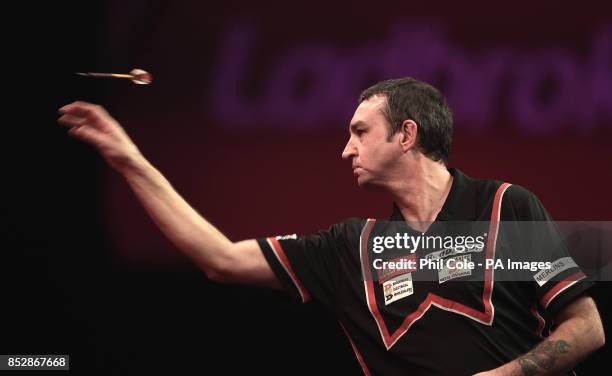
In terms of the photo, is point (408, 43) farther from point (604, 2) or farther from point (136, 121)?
point (136, 121)

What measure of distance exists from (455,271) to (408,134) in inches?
18.3

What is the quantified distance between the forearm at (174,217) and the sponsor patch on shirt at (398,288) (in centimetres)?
46

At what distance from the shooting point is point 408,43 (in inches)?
120

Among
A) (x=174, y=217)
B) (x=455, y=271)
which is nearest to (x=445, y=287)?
(x=455, y=271)

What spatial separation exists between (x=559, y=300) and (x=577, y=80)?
1346mm

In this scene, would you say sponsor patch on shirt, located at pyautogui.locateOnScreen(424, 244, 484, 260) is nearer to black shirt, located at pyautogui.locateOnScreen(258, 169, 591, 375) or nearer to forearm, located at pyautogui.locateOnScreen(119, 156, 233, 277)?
black shirt, located at pyautogui.locateOnScreen(258, 169, 591, 375)

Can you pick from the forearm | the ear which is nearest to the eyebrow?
the ear

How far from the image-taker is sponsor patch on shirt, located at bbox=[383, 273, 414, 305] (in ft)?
6.76

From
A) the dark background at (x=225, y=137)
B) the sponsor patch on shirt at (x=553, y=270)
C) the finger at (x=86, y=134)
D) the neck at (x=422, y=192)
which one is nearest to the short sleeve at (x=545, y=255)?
the sponsor patch on shirt at (x=553, y=270)

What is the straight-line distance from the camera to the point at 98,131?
5.96 ft

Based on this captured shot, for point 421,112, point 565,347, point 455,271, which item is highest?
point 421,112

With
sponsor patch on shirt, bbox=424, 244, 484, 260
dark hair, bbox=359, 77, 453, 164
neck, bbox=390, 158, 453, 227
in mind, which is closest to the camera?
sponsor patch on shirt, bbox=424, 244, 484, 260

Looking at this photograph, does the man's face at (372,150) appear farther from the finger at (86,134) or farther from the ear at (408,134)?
the finger at (86,134)

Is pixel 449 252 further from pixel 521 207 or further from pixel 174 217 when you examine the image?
pixel 174 217
